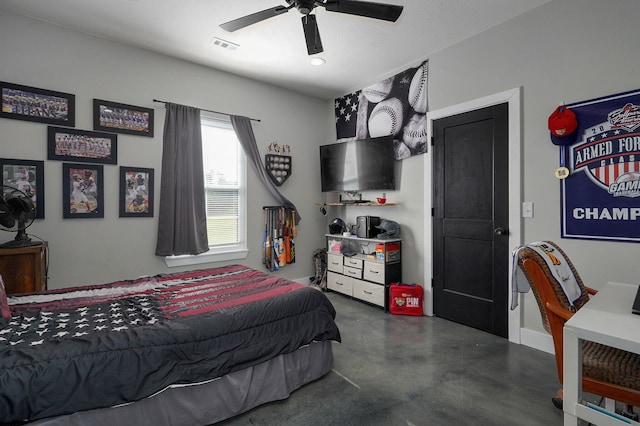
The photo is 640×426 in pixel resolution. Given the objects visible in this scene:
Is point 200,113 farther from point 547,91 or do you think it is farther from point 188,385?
point 547,91

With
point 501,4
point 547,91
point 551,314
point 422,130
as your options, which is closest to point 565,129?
point 547,91

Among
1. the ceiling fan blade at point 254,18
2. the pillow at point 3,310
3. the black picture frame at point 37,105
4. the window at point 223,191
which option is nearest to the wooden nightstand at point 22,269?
the pillow at point 3,310

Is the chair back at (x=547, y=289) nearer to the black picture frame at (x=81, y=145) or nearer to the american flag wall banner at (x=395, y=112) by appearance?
the american flag wall banner at (x=395, y=112)

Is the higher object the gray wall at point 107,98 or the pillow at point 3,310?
the gray wall at point 107,98

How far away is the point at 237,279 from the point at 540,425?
2.27m

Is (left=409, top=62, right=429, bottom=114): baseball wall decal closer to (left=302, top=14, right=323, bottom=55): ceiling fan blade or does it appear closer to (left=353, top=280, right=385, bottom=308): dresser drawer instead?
(left=302, top=14, right=323, bottom=55): ceiling fan blade

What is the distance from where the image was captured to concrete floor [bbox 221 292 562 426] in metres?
1.89

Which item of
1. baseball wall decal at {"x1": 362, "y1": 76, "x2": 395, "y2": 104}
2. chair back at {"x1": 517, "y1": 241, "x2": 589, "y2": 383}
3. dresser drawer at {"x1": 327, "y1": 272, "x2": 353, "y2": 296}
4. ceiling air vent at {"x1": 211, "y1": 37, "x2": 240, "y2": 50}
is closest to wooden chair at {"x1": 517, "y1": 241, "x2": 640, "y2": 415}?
chair back at {"x1": 517, "y1": 241, "x2": 589, "y2": 383}

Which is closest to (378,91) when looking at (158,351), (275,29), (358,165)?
(358,165)

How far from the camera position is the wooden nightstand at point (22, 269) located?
94.2 inches

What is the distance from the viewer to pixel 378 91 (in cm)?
424

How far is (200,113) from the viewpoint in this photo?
3844 millimetres

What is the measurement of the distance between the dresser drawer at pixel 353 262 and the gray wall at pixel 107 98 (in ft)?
3.96

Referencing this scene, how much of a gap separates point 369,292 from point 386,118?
2269 millimetres
